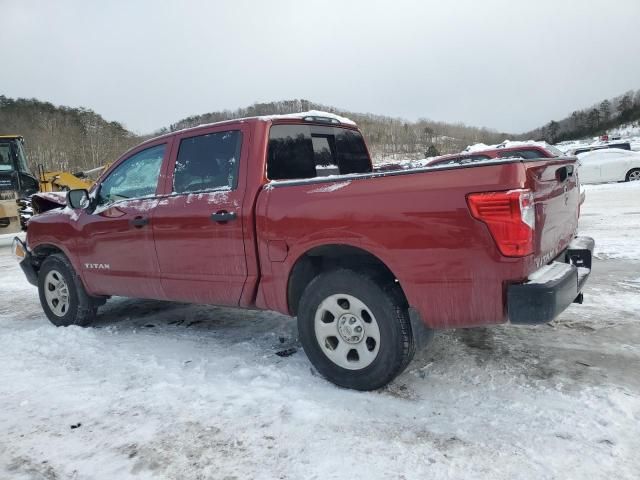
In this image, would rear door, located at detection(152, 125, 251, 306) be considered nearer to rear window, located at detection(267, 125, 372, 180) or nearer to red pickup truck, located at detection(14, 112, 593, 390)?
red pickup truck, located at detection(14, 112, 593, 390)

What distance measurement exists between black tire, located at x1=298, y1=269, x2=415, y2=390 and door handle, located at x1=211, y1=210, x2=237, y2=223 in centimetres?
79

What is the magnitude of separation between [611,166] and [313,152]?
761 inches

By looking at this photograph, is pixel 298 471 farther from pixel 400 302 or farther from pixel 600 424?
pixel 600 424

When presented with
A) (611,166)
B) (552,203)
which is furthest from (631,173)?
(552,203)

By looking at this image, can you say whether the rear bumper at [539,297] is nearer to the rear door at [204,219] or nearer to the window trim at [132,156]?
the rear door at [204,219]

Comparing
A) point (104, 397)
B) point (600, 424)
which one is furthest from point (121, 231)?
point (600, 424)

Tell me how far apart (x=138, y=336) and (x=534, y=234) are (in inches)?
144

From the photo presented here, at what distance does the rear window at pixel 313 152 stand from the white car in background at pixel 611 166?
17.4m

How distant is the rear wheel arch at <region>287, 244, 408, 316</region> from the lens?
3.11m

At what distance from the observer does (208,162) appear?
3.92 meters

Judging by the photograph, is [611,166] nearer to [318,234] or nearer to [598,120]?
[318,234]

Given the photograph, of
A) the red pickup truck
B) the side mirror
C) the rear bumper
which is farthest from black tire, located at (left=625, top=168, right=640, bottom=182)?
the side mirror

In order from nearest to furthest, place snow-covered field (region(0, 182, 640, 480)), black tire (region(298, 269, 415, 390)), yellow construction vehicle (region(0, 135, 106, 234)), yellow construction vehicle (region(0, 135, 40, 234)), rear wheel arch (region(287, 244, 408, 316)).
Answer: snow-covered field (region(0, 182, 640, 480))
black tire (region(298, 269, 415, 390))
rear wheel arch (region(287, 244, 408, 316))
yellow construction vehicle (region(0, 135, 106, 234))
yellow construction vehicle (region(0, 135, 40, 234))

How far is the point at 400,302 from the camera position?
3002 millimetres
